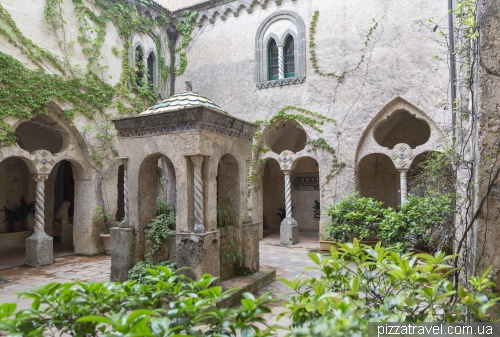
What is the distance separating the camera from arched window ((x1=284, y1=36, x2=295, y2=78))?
35.4 feet

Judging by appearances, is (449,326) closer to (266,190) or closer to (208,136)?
(208,136)

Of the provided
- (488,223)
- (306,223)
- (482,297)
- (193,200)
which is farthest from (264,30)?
(482,297)

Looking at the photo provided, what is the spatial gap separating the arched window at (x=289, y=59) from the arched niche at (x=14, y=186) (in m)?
8.05

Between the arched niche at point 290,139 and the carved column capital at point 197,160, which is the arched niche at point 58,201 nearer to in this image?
the arched niche at point 290,139

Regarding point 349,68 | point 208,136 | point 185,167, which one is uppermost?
point 349,68

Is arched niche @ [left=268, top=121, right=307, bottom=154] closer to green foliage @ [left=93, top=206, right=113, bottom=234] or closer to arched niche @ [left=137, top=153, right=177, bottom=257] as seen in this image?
green foliage @ [left=93, top=206, right=113, bottom=234]

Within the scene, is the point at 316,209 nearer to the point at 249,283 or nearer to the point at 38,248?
the point at 249,283

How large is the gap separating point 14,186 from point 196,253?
8.60 metres

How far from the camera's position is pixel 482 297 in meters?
2.02

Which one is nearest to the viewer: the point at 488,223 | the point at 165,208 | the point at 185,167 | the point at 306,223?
the point at 488,223

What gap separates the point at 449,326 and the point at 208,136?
394 centimetres

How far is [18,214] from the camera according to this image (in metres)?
10.5

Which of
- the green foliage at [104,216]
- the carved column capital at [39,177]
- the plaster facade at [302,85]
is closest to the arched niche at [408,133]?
the plaster facade at [302,85]

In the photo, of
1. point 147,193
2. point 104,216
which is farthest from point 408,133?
point 104,216
